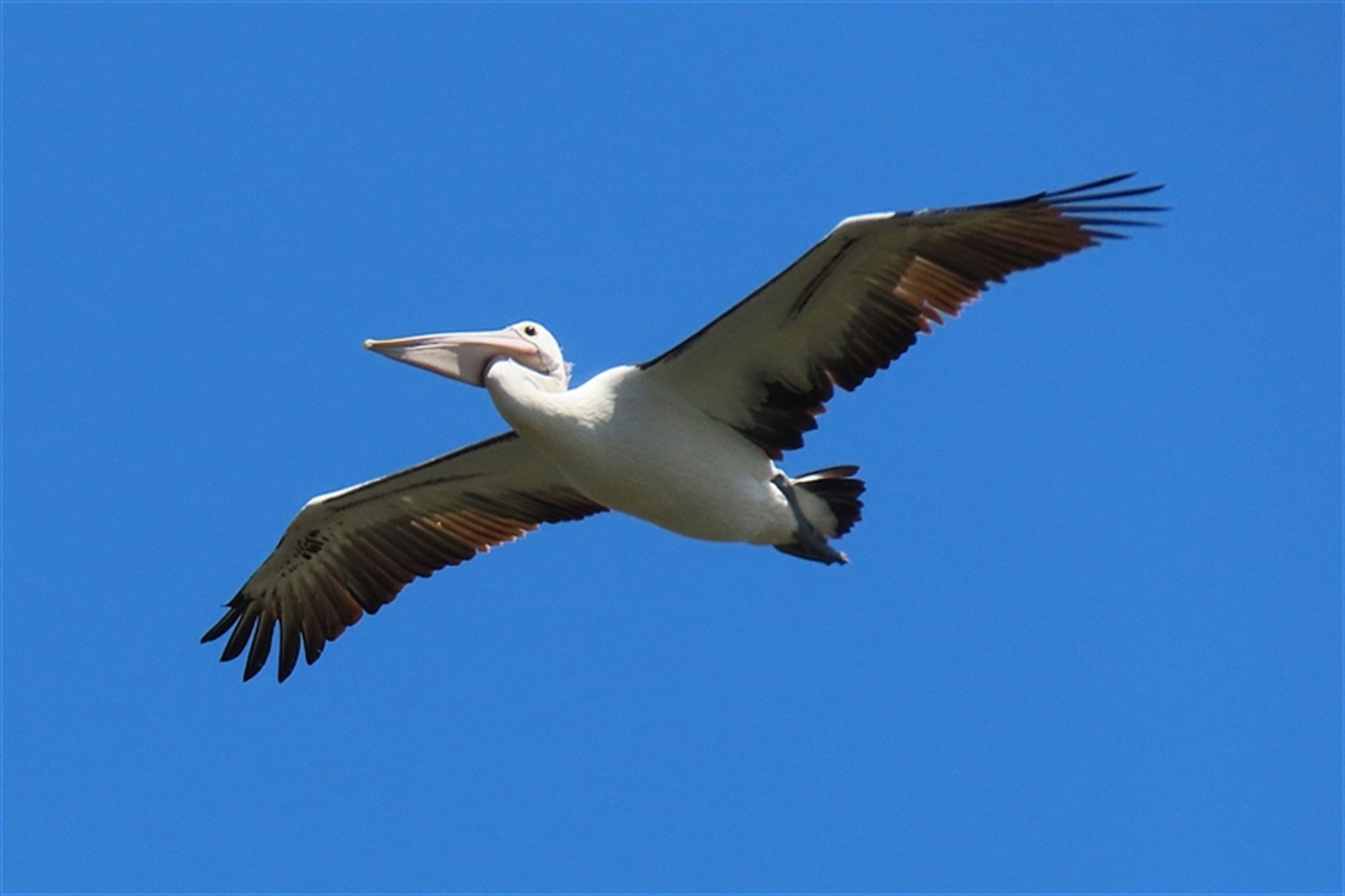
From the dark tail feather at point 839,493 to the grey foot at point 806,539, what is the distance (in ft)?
0.27

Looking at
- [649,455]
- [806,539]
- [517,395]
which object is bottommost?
[806,539]

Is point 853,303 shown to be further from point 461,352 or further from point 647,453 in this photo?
point 461,352

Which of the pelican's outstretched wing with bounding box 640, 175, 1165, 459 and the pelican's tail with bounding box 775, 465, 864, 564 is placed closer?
the pelican's outstretched wing with bounding box 640, 175, 1165, 459

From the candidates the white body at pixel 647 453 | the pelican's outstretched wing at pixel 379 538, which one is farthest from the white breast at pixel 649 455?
the pelican's outstretched wing at pixel 379 538

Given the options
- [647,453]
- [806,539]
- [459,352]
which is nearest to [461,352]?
[459,352]

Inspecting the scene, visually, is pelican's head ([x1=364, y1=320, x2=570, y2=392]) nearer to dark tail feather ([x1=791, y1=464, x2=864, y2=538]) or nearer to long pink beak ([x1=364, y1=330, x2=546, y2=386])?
long pink beak ([x1=364, y1=330, x2=546, y2=386])

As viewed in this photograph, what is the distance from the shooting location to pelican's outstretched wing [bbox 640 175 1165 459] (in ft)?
31.5

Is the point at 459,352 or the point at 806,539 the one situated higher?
the point at 459,352

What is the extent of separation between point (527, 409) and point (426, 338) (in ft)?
2.64

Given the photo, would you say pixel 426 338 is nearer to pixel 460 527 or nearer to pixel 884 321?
pixel 460 527

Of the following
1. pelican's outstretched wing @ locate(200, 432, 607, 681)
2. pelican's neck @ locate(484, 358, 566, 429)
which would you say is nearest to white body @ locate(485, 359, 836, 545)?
pelican's neck @ locate(484, 358, 566, 429)

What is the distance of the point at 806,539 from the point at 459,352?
6.70 feet

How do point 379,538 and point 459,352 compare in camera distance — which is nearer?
point 459,352

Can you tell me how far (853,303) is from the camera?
9.99 m
